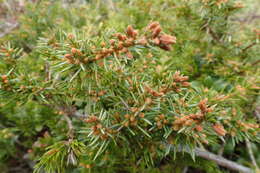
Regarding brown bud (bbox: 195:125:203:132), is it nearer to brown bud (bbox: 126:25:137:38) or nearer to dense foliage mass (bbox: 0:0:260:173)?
dense foliage mass (bbox: 0:0:260:173)

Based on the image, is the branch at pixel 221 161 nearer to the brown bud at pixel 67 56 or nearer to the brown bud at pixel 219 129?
the brown bud at pixel 219 129

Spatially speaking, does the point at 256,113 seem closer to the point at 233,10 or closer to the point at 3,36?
the point at 233,10

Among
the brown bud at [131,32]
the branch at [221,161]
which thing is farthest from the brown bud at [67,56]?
the branch at [221,161]

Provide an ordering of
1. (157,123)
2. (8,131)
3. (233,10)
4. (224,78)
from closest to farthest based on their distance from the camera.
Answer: (157,123) < (233,10) < (224,78) < (8,131)

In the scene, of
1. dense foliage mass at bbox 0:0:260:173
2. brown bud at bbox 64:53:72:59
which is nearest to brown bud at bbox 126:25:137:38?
dense foliage mass at bbox 0:0:260:173

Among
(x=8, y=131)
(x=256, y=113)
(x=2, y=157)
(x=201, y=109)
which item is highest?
(x=201, y=109)

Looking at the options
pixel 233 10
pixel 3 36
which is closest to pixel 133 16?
pixel 233 10

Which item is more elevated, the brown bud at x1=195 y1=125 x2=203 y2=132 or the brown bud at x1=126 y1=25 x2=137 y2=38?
the brown bud at x1=126 y1=25 x2=137 y2=38

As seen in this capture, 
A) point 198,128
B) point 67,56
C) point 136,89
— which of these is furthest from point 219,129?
point 67,56
